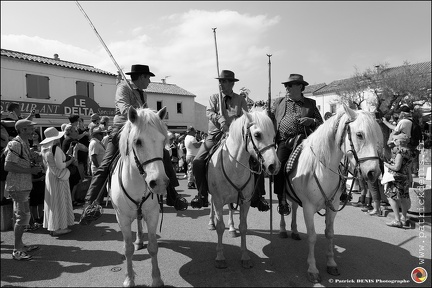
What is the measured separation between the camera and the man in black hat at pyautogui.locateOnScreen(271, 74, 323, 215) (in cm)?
412

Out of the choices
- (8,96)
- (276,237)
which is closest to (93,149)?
Answer: (276,237)

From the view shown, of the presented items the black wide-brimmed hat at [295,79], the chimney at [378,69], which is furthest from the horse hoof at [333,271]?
the chimney at [378,69]

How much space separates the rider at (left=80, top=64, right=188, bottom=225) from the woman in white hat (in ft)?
5.92

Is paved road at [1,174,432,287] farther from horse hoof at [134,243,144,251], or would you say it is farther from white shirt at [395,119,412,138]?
white shirt at [395,119,412,138]

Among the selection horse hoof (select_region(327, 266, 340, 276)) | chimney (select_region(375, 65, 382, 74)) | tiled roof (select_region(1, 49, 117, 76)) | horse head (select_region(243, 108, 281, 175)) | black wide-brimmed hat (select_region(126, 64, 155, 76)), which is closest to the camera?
horse head (select_region(243, 108, 281, 175))

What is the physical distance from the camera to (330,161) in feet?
10.9

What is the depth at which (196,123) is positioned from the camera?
4016 centimetres

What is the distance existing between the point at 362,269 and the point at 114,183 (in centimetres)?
368

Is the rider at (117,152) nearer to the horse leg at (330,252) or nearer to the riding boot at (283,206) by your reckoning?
the riding boot at (283,206)

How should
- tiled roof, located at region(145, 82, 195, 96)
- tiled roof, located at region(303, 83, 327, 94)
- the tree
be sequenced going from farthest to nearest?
tiled roof, located at region(303, 83, 327, 94), tiled roof, located at region(145, 82, 195, 96), the tree

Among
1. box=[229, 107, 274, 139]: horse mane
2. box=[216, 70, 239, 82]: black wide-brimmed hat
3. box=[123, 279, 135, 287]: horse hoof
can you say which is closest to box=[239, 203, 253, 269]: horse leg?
box=[229, 107, 274, 139]: horse mane

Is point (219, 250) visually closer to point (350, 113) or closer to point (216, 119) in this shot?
point (216, 119)

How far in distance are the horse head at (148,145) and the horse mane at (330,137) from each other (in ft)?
6.73

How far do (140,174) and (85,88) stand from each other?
66.4 ft
